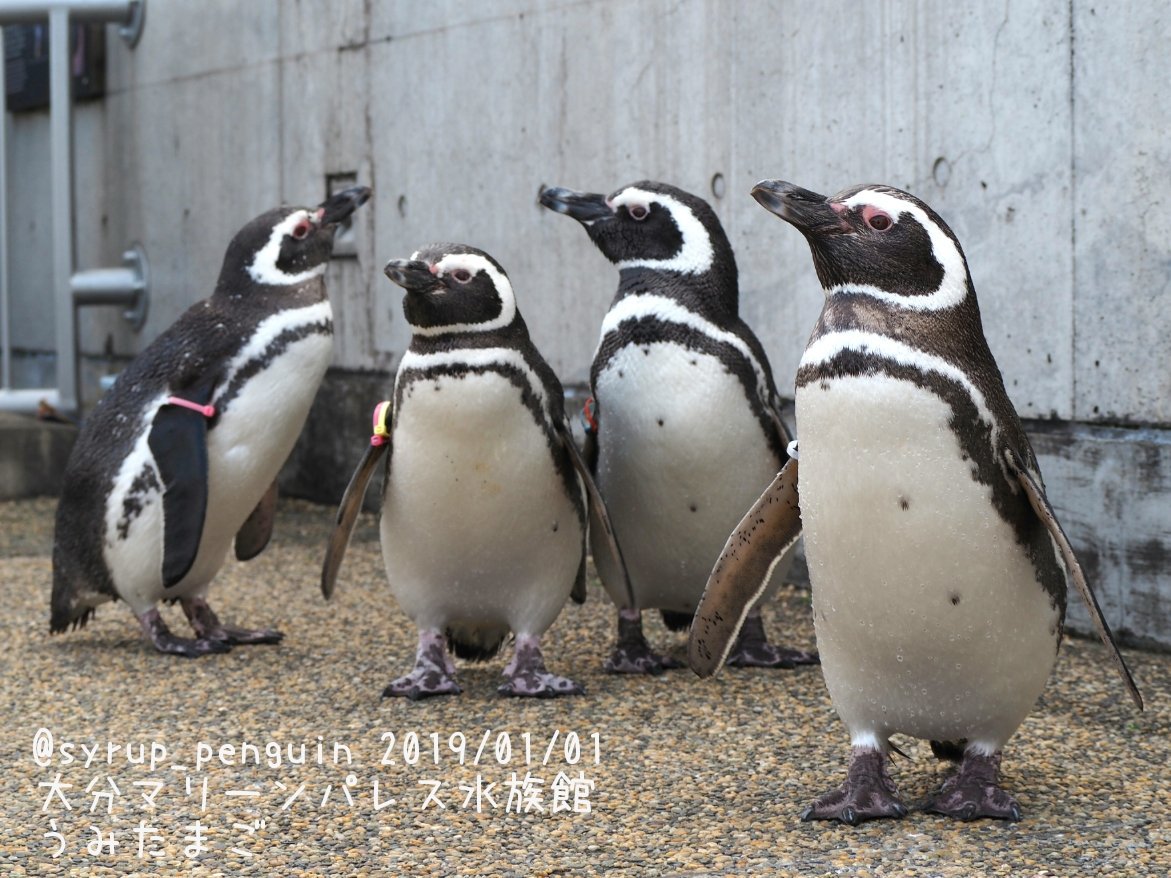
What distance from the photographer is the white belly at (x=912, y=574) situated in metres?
2.86

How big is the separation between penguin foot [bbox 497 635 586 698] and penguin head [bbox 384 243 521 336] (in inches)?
33.6

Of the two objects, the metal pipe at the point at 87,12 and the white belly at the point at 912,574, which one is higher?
the metal pipe at the point at 87,12

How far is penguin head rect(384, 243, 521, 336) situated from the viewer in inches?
153

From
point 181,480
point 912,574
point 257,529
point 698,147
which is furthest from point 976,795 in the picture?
point 698,147

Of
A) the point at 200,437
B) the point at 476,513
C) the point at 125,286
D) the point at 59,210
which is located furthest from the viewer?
the point at 125,286

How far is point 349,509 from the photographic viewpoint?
421 centimetres

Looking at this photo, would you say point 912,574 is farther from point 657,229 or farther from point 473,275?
point 657,229

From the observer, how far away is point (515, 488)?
3.98 meters

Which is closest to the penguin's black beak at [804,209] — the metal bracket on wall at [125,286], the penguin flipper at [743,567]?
the penguin flipper at [743,567]

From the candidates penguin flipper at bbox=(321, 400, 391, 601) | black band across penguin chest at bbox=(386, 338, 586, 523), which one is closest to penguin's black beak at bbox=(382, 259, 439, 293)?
black band across penguin chest at bbox=(386, 338, 586, 523)

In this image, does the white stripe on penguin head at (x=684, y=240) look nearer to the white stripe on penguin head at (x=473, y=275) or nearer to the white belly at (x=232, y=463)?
the white stripe on penguin head at (x=473, y=275)

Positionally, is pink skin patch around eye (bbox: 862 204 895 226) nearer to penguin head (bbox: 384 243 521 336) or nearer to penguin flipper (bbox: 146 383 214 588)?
penguin head (bbox: 384 243 521 336)

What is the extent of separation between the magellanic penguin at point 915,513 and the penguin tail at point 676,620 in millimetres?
1526

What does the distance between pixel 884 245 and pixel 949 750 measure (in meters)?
1.04
